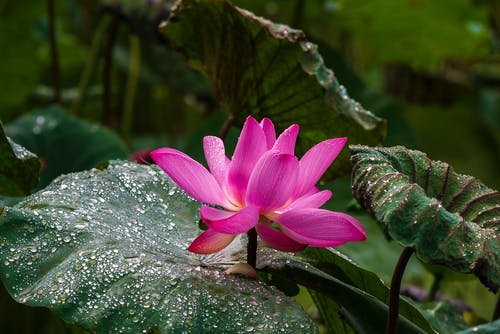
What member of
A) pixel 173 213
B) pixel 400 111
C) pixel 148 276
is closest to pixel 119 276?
pixel 148 276

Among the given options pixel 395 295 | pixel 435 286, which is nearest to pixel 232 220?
pixel 395 295

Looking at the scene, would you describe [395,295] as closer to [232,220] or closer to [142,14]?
[232,220]

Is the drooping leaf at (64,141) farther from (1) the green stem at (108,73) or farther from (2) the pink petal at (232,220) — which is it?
(2) the pink petal at (232,220)

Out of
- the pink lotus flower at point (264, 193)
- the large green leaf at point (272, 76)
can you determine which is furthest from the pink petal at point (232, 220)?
the large green leaf at point (272, 76)

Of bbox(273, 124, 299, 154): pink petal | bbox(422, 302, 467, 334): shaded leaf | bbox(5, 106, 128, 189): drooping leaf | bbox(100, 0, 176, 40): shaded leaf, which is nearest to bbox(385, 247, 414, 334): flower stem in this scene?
bbox(273, 124, 299, 154): pink petal

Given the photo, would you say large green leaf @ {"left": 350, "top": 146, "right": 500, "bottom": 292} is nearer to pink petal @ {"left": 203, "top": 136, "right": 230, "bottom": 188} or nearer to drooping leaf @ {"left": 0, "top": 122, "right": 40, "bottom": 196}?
pink petal @ {"left": 203, "top": 136, "right": 230, "bottom": 188}

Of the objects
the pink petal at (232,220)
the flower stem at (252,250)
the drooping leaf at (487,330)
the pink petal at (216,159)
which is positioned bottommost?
the flower stem at (252,250)
